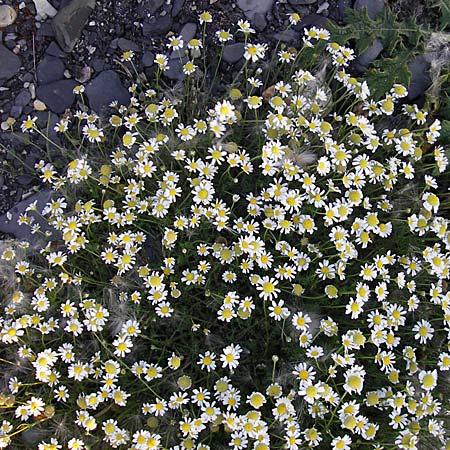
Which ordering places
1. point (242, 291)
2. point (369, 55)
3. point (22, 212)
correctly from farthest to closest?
point (369, 55)
point (22, 212)
point (242, 291)

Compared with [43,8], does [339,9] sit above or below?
above

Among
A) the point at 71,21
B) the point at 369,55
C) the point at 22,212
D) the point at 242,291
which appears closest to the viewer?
the point at 242,291

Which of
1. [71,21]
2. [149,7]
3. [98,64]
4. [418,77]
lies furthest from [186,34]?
[418,77]

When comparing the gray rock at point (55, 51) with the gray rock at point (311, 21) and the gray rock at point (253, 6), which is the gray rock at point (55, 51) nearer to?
the gray rock at point (253, 6)

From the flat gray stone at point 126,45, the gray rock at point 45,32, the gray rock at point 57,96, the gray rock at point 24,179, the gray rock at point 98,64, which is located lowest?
the gray rock at point 24,179

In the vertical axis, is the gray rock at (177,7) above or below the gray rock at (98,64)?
above

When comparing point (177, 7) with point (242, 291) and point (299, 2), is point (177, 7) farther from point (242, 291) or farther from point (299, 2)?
point (242, 291)

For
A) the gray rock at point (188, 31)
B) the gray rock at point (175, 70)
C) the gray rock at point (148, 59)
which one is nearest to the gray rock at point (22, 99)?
the gray rock at point (148, 59)

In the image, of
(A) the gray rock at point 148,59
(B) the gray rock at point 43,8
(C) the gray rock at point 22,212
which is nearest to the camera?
(C) the gray rock at point 22,212
